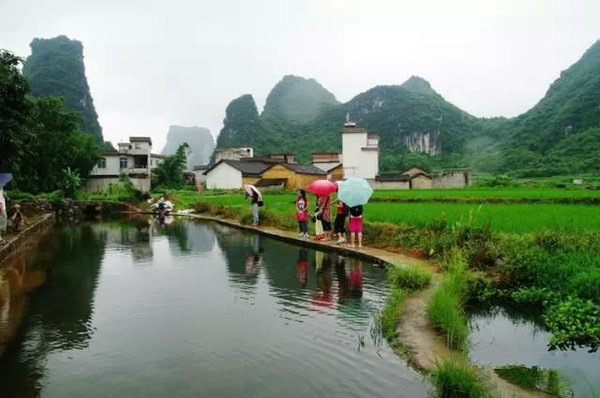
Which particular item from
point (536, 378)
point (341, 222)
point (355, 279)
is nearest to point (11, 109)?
point (341, 222)

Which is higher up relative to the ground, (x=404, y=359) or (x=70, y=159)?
(x=70, y=159)

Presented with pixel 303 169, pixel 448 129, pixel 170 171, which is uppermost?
pixel 448 129

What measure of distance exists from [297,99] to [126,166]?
89.1 m

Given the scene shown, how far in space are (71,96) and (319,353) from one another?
3632 inches

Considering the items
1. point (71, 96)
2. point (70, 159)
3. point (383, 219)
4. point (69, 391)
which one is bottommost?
point (69, 391)

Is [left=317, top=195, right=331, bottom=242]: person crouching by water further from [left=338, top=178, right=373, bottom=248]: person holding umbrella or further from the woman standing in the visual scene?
[left=338, top=178, right=373, bottom=248]: person holding umbrella

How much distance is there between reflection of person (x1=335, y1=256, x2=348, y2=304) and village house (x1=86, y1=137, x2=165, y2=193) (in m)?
42.1

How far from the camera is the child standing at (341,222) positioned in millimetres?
13868

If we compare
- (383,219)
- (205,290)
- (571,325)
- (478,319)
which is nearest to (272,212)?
(383,219)

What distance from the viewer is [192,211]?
31.4m

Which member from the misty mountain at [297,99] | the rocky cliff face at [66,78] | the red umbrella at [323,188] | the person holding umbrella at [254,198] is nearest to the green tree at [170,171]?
the rocky cliff face at [66,78]

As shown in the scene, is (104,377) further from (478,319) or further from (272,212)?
(272,212)

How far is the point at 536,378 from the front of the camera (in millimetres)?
5152

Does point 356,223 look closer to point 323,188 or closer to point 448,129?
point 323,188
